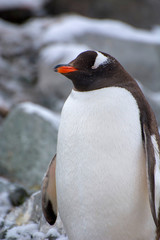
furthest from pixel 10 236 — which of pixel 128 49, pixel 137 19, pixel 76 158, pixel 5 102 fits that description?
pixel 137 19

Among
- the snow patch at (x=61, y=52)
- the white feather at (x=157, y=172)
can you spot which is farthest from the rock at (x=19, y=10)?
the white feather at (x=157, y=172)

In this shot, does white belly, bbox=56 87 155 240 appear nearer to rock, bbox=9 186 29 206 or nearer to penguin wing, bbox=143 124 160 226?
penguin wing, bbox=143 124 160 226

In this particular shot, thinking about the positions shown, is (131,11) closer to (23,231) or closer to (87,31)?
(87,31)

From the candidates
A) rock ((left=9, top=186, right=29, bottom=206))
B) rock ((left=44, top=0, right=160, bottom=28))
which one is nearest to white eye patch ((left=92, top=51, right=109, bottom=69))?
rock ((left=9, top=186, right=29, bottom=206))

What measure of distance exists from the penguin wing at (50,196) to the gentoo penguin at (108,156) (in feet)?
0.99

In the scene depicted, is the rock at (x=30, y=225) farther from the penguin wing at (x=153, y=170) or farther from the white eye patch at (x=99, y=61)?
the white eye patch at (x=99, y=61)

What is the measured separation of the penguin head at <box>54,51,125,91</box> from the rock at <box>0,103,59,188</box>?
1.85 m

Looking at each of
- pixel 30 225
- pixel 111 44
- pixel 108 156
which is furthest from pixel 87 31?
pixel 108 156

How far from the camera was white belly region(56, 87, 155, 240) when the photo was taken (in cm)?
199

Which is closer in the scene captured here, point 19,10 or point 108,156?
point 108,156

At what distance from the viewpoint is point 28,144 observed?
400 cm

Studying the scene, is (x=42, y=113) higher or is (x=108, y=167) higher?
(x=108, y=167)

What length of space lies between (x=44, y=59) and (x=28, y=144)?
2830 millimetres

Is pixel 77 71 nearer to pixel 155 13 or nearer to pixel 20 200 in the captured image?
pixel 20 200
